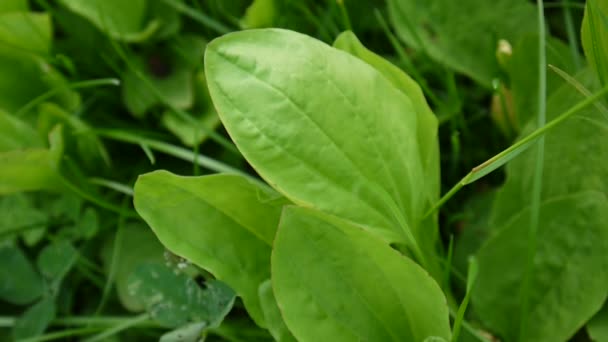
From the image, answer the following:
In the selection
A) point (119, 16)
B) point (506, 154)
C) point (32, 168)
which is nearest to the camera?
point (506, 154)

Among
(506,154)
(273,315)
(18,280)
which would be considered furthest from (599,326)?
(18,280)

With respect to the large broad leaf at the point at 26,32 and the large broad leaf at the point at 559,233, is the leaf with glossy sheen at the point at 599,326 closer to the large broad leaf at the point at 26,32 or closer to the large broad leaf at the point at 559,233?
the large broad leaf at the point at 559,233

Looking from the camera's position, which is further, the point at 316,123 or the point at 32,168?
the point at 32,168

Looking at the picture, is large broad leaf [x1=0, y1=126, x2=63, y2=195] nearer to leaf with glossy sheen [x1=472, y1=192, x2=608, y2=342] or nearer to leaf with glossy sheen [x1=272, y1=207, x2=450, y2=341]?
leaf with glossy sheen [x1=272, y1=207, x2=450, y2=341]

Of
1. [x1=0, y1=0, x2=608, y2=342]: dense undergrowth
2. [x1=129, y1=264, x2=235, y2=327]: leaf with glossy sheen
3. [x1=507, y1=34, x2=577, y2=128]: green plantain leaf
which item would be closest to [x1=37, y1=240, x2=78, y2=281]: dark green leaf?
[x1=0, y1=0, x2=608, y2=342]: dense undergrowth

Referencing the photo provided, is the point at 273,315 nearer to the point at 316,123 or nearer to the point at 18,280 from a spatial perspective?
the point at 316,123

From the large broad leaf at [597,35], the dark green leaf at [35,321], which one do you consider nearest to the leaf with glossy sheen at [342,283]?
the large broad leaf at [597,35]
